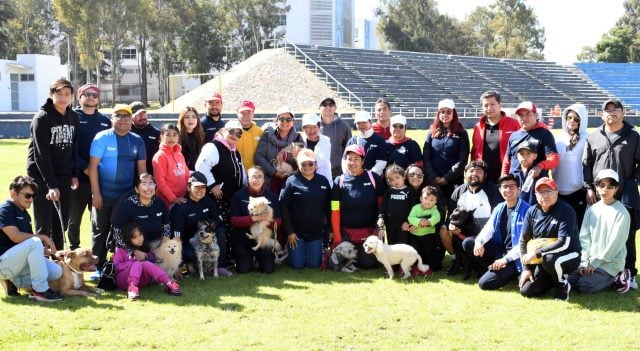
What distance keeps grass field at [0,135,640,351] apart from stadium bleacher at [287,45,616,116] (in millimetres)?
32643

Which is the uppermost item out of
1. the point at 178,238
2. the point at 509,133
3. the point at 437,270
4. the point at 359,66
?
the point at 359,66

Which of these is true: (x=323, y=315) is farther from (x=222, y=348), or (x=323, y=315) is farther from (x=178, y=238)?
(x=178, y=238)

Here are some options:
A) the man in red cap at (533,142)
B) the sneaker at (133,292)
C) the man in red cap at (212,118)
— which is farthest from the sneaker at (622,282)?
the man in red cap at (212,118)

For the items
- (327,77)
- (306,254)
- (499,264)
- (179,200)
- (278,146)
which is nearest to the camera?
(499,264)

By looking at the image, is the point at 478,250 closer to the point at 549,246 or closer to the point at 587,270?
the point at 549,246

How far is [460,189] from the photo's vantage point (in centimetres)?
723

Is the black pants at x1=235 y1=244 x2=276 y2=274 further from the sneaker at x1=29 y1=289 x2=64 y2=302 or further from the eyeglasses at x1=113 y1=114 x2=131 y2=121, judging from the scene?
the sneaker at x1=29 y1=289 x2=64 y2=302

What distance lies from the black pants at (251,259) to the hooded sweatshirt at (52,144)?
79.4 inches

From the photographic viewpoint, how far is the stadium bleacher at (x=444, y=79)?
138 feet

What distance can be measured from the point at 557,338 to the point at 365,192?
3044 millimetres

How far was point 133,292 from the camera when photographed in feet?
20.2

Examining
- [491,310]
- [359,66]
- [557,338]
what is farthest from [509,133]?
[359,66]

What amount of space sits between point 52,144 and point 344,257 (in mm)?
3371

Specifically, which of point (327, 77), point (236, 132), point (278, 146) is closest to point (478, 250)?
point (278, 146)
